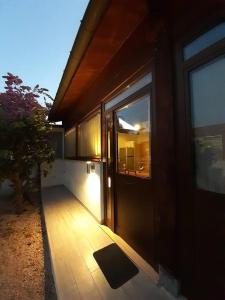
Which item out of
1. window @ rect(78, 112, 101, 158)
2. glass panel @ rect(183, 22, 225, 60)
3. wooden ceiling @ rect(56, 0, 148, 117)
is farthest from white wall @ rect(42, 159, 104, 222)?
glass panel @ rect(183, 22, 225, 60)

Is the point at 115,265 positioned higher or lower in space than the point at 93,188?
lower

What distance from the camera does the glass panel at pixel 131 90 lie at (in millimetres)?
2229

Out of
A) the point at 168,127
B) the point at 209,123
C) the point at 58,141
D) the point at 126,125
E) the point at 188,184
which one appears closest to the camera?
Answer: the point at 209,123

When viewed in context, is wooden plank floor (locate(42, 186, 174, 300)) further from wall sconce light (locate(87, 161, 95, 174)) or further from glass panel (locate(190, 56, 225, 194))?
glass panel (locate(190, 56, 225, 194))

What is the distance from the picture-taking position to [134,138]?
262 cm

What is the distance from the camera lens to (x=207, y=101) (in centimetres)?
147

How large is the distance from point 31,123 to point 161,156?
364 centimetres

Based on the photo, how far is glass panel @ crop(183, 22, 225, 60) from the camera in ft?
4.46

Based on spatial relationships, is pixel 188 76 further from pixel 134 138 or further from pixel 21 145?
pixel 21 145

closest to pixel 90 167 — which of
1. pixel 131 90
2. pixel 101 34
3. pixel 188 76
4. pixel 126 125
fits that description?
pixel 126 125

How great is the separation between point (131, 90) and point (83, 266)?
2.20 metres

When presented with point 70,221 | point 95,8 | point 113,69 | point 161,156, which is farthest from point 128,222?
point 95,8

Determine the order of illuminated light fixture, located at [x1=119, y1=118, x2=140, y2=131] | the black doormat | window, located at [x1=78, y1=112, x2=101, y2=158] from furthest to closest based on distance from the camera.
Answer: window, located at [x1=78, y1=112, x2=101, y2=158] < illuminated light fixture, located at [x1=119, y1=118, x2=140, y2=131] < the black doormat

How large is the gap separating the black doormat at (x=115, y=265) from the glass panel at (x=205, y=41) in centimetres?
213
